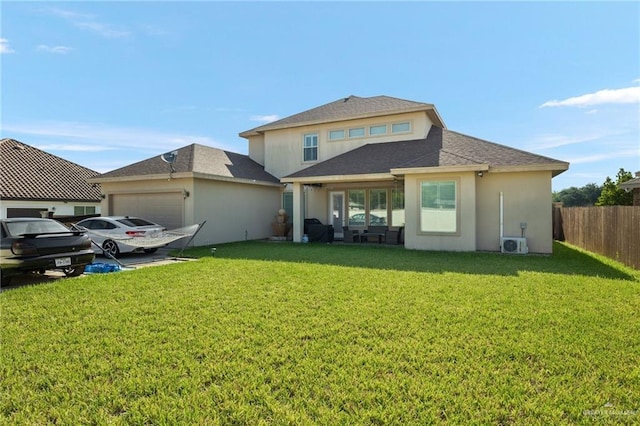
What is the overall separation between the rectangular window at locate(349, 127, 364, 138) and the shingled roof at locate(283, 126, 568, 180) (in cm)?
81

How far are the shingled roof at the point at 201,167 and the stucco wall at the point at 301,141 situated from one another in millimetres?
1026

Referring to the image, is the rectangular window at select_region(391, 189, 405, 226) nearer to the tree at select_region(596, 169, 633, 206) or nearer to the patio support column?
the patio support column

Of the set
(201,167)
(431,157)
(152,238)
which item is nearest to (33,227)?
(152,238)

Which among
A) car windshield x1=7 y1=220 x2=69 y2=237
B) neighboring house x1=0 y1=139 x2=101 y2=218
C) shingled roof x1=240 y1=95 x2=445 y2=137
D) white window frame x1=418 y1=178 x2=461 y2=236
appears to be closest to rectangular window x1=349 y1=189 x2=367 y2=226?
shingled roof x1=240 y1=95 x2=445 y2=137

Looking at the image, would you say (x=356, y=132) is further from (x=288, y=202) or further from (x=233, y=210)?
(x=233, y=210)

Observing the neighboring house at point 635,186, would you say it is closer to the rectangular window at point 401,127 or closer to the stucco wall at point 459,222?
the stucco wall at point 459,222

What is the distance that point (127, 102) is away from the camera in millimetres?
15500

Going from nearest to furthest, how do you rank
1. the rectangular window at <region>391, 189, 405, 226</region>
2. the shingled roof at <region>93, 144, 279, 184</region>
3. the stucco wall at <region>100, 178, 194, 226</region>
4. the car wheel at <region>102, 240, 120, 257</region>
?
the car wheel at <region>102, 240, 120, 257</region>
the stucco wall at <region>100, 178, 194, 226</region>
the shingled roof at <region>93, 144, 279, 184</region>
the rectangular window at <region>391, 189, 405, 226</region>

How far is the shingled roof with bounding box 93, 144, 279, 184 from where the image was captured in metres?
14.8

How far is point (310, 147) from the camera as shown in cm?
1845

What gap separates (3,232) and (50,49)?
6449 millimetres

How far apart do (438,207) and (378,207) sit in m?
4.61

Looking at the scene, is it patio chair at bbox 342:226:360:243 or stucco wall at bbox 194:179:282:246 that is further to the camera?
patio chair at bbox 342:226:360:243

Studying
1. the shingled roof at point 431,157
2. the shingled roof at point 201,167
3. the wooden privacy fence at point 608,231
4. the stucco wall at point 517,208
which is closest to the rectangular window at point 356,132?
the shingled roof at point 431,157
